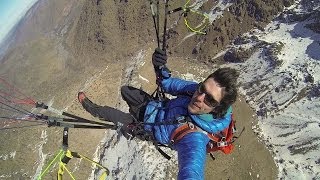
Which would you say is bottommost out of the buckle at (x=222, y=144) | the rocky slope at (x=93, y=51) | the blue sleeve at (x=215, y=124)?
the rocky slope at (x=93, y=51)

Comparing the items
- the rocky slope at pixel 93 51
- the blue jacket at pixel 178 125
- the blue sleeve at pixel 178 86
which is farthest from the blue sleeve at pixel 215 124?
the rocky slope at pixel 93 51

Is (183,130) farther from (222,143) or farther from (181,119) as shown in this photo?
(222,143)


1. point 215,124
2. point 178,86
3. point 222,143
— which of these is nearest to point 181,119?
point 215,124

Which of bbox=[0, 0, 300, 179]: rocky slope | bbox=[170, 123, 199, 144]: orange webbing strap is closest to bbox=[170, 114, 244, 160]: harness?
bbox=[170, 123, 199, 144]: orange webbing strap

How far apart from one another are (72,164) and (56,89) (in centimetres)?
572

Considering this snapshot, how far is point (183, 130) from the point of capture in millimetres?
4793

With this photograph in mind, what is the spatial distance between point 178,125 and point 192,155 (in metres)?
0.72

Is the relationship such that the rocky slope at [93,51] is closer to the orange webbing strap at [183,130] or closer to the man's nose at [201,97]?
the orange webbing strap at [183,130]

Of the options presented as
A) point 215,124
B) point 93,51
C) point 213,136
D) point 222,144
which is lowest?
point 93,51

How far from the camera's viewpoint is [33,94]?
21125 mm

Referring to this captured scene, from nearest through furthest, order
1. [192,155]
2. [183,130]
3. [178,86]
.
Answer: [192,155] < [183,130] < [178,86]

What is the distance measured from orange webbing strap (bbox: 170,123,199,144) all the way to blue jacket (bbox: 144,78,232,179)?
49 mm

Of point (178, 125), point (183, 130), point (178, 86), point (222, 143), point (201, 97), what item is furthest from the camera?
point (178, 86)

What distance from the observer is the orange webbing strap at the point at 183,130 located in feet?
15.5
